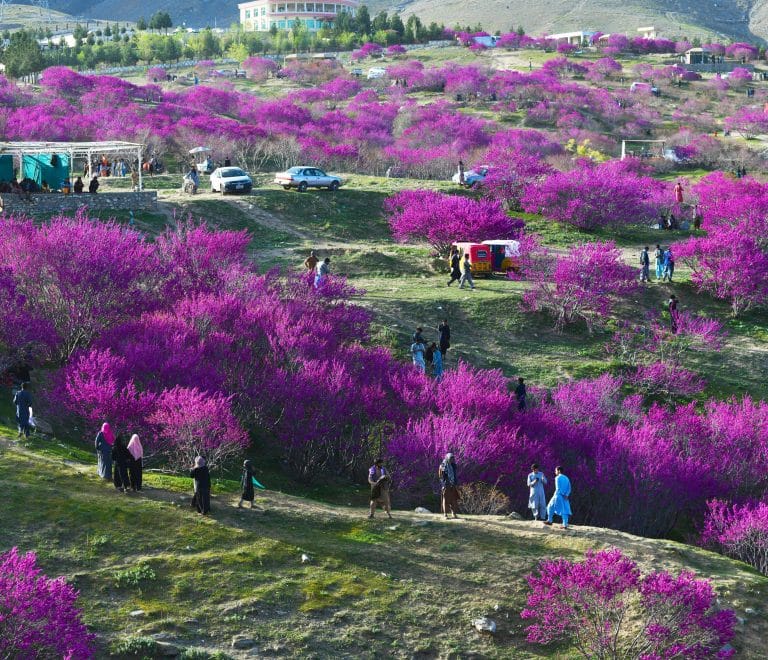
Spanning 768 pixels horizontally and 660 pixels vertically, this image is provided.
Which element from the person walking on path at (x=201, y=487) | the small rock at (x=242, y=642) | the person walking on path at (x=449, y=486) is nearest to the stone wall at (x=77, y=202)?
the person walking on path at (x=201, y=487)

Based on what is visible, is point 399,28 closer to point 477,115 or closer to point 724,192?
point 477,115

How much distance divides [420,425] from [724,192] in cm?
3113

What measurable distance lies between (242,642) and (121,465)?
5.14 m

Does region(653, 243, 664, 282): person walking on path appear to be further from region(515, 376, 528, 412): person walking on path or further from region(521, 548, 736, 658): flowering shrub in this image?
region(521, 548, 736, 658): flowering shrub

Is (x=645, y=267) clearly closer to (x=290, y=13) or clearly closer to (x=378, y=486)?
(x=378, y=486)

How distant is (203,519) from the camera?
19016 millimetres

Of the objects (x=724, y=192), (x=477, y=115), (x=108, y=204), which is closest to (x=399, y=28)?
(x=477, y=115)

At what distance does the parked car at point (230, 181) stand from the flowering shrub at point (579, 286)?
15.0m

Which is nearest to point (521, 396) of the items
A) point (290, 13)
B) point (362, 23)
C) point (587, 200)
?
point (587, 200)

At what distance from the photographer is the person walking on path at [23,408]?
21875mm

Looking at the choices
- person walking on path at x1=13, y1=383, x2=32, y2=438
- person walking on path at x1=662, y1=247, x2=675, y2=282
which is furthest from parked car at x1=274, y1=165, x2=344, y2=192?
person walking on path at x1=13, y1=383, x2=32, y2=438

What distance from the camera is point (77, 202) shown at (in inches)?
1633

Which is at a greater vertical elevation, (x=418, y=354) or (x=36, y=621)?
(x=36, y=621)

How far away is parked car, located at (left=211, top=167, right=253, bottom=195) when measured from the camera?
158 ft
